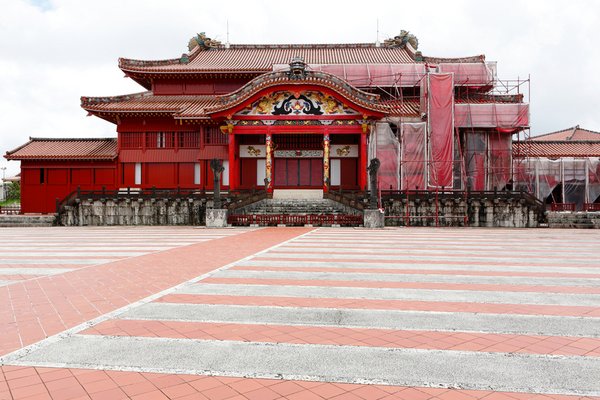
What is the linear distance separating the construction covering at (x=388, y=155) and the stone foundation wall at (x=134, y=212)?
1191 cm

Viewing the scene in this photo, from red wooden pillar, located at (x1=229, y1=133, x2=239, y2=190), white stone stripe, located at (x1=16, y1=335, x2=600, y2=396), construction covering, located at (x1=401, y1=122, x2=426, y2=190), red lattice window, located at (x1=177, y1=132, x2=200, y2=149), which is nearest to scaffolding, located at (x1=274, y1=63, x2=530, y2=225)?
construction covering, located at (x1=401, y1=122, x2=426, y2=190)

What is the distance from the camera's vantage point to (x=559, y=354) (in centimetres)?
376

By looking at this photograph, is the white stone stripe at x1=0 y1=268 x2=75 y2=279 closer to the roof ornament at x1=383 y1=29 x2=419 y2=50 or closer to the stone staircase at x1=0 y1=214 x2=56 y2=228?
the stone staircase at x1=0 y1=214 x2=56 y2=228

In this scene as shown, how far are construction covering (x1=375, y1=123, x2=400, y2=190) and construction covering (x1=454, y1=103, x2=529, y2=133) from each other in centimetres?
447

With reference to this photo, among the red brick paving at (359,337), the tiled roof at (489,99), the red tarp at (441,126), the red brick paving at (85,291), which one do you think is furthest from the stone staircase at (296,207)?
the red brick paving at (359,337)

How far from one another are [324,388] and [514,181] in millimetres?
30240

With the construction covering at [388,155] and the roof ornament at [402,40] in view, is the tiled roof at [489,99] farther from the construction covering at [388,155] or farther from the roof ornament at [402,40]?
the roof ornament at [402,40]

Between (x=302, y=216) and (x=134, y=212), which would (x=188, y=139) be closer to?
(x=134, y=212)

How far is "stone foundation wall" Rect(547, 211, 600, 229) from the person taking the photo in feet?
75.1

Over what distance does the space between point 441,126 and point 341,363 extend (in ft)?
85.1

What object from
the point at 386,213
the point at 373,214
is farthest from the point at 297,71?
the point at 373,214

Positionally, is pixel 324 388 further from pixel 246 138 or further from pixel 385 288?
pixel 246 138

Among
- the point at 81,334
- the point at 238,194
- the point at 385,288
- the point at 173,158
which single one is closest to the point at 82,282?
the point at 81,334

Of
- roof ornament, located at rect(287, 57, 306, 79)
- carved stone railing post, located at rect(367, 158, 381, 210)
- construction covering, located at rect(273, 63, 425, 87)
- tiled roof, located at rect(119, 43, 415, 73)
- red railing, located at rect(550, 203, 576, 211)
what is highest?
tiled roof, located at rect(119, 43, 415, 73)
